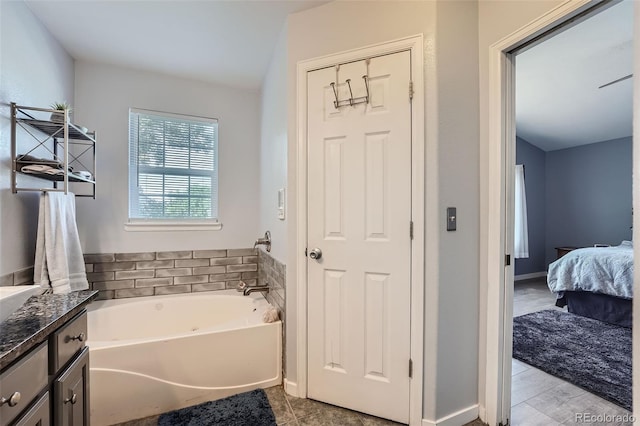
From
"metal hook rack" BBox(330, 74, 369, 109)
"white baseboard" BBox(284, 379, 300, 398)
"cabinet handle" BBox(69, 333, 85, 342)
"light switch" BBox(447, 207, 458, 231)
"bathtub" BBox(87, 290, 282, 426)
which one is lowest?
"white baseboard" BBox(284, 379, 300, 398)

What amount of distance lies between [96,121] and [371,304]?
269cm

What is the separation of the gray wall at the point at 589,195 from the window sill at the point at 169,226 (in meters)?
5.87

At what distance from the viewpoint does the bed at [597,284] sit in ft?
9.78

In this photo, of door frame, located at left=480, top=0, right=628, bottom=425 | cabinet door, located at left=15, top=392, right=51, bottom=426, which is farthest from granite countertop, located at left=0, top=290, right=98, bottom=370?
door frame, located at left=480, top=0, right=628, bottom=425

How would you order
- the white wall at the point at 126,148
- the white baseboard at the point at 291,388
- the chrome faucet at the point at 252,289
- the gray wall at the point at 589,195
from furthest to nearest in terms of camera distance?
the gray wall at the point at 589,195
the white wall at the point at 126,148
the chrome faucet at the point at 252,289
the white baseboard at the point at 291,388

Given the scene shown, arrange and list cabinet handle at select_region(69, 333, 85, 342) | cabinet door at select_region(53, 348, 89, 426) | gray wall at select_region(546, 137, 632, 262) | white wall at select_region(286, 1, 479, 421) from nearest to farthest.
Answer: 1. cabinet door at select_region(53, 348, 89, 426)
2. cabinet handle at select_region(69, 333, 85, 342)
3. white wall at select_region(286, 1, 479, 421)
4. gray wall at select_region(546, 137, 632, 262)

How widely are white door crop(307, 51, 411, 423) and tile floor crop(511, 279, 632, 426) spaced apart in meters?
0.79

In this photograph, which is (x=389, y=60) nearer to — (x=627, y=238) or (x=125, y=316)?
(x=125, y=316)

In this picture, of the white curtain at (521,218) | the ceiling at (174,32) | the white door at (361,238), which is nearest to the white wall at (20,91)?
the ceiling at (174,32)

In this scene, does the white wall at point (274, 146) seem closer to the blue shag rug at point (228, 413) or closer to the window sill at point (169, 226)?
the window sill at point (169, 226)

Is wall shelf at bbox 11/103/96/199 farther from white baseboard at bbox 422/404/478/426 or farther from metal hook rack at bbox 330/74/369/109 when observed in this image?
white baseboard at bbox 422/404/478/426

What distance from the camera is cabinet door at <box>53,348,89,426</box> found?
35.5 inches

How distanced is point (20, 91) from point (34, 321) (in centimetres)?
166

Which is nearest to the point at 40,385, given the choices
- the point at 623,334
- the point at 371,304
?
the point at 371,304
